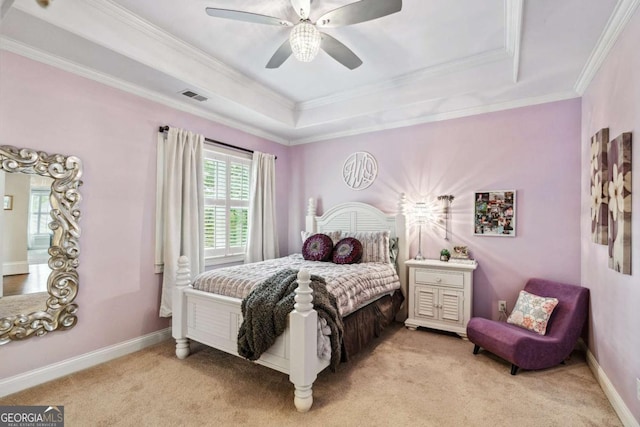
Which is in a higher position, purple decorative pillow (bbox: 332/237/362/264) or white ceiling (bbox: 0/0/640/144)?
white ceiling (bbox: 0/0/640/144)

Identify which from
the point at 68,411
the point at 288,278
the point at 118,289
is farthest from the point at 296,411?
the point at 118,289

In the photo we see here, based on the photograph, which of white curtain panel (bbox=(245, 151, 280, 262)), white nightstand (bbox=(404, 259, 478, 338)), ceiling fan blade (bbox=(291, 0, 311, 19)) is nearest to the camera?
ceiling fan blade (bbox=(291, 0, 311, 19))

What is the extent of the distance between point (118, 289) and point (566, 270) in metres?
4.38

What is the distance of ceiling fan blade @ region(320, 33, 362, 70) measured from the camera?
7.95 feet

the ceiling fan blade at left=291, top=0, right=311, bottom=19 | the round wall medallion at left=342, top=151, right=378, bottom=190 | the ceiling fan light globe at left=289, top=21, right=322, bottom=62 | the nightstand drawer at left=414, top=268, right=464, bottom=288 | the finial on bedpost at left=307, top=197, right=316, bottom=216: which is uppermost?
the ceiling fan blade at left=291, top=0, right=311, bottom=19

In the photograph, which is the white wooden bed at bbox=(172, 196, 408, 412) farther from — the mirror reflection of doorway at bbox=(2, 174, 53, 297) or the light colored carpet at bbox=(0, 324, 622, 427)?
the mirror reflection of doorway at bbox=(2, 174, 53, 297)

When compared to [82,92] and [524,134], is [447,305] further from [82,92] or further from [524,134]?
[82,92]

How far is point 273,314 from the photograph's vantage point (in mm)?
2301

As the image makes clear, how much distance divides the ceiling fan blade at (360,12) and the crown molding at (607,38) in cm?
140

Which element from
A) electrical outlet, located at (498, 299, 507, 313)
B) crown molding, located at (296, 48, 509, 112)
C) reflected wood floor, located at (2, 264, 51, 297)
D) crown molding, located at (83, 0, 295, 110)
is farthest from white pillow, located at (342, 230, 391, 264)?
reflected wood floor, located at (2, 264, 51, 297)

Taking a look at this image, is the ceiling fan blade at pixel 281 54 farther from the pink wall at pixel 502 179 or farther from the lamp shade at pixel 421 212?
the lamp shade at pixel 421 212

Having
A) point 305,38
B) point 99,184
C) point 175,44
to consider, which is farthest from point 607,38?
point 99,184

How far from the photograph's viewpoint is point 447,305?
3482mm

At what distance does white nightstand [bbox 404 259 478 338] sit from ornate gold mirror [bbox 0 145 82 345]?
3273 millimetres
